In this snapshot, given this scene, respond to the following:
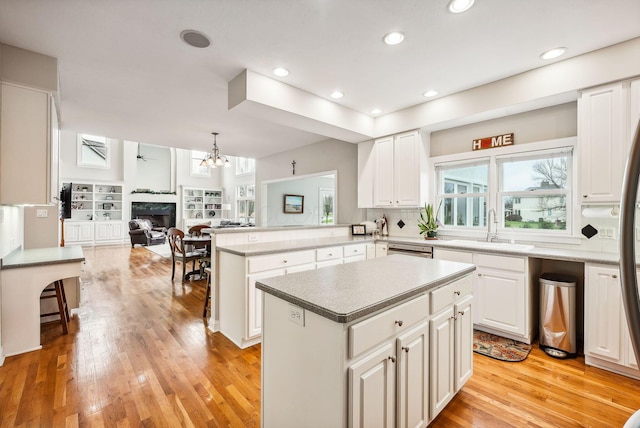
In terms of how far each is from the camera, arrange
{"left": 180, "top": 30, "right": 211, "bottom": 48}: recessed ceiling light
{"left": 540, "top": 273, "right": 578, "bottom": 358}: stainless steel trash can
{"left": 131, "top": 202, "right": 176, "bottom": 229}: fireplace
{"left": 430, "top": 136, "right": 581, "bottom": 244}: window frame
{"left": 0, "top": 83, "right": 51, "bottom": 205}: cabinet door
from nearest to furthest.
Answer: {"left": 180, "top": 30, "right": 211, "bottom": 48}: recessed ceiling light
{"left": 0, "top": 83, "right": 51, "bottom": 205}: cabinet door
{"left": 540, "top": 273, "right": 578, "bottom": 358}: stainless steel trash can
{"left": 430, "top": 136, "right": 581, "bottom": 244}: window frame
{"left": 131, "top": 202, "right": 176, "bottom": 229}: fireplace

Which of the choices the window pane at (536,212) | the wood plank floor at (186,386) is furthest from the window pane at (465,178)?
the wood plank floor at (186,386)

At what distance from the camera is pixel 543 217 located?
329cm

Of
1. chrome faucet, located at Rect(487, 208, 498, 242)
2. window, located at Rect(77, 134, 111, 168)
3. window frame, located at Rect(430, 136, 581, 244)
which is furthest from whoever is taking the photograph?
window, located at Rect(77, 134, 111, 168)

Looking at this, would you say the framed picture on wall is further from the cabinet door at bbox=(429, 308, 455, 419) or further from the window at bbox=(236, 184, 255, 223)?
the cabinet door at bbox=(429, 308, 455, 419)

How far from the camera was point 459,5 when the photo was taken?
2.01 m

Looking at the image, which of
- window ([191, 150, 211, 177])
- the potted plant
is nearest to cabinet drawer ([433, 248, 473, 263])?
the potted plant

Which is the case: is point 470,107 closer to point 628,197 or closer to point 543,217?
point 543,217

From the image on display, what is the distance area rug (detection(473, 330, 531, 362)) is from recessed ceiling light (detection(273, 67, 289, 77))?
324cm

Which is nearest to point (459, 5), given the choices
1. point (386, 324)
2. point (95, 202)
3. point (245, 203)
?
point (386, 324)

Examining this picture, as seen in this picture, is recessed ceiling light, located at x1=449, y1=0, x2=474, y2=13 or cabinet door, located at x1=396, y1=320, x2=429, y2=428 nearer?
cabinet door, located at x1=396, y1=320, x2=429, y2=428

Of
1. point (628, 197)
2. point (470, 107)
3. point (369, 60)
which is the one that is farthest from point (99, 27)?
point (470, 107)

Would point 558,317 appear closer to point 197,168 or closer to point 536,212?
point 536,212

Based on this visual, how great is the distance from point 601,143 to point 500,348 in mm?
2064

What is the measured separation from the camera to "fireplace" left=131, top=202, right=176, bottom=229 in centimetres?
1124
